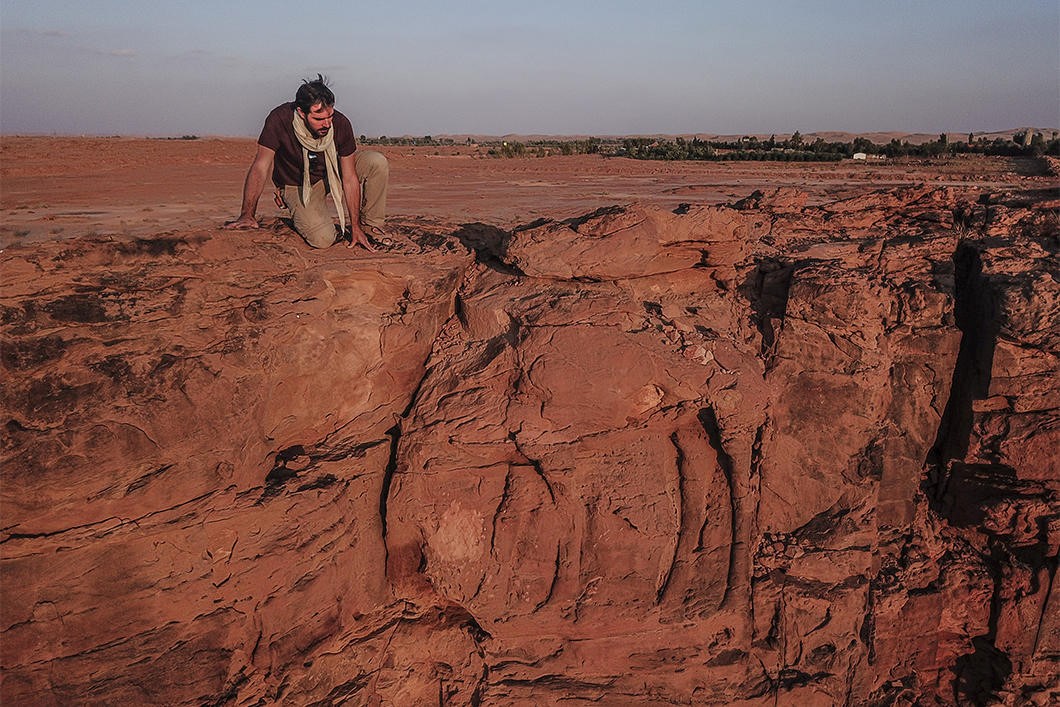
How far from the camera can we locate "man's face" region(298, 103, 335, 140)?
Answer: 447 centimetres

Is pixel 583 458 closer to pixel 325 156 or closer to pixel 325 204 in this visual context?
pixel 325 204

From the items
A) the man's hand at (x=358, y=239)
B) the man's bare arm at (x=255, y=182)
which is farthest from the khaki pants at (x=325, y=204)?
the man's bare arm at (x=255, y=182)

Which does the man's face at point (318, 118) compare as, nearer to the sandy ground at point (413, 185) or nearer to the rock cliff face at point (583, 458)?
the rock cliff face at point (583, 458)

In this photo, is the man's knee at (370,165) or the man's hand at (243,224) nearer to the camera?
the man's hand at (243,224)

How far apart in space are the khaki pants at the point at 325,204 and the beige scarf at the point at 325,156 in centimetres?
6

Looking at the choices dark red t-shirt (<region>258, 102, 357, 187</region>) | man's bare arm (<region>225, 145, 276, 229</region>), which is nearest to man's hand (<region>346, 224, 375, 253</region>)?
dark red t-shirt (<region>258, 102, 357, 187</region>)

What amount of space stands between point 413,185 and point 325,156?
6.88 metres

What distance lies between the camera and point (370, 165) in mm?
5070

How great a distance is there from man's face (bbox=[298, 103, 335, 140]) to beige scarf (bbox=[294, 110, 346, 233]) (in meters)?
0.04

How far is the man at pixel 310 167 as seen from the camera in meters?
4.54

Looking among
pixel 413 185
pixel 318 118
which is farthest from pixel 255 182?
pixel 413 185

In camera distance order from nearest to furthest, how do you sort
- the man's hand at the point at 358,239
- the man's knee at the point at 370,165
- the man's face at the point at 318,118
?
the man's face at the point at 318,118
the man's hand at the point at 358,239
the man's knee at the point at 370,165

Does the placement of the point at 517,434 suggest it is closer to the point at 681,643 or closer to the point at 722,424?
the point at 722,424

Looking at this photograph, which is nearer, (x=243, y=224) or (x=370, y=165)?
(x=243, y=224)
